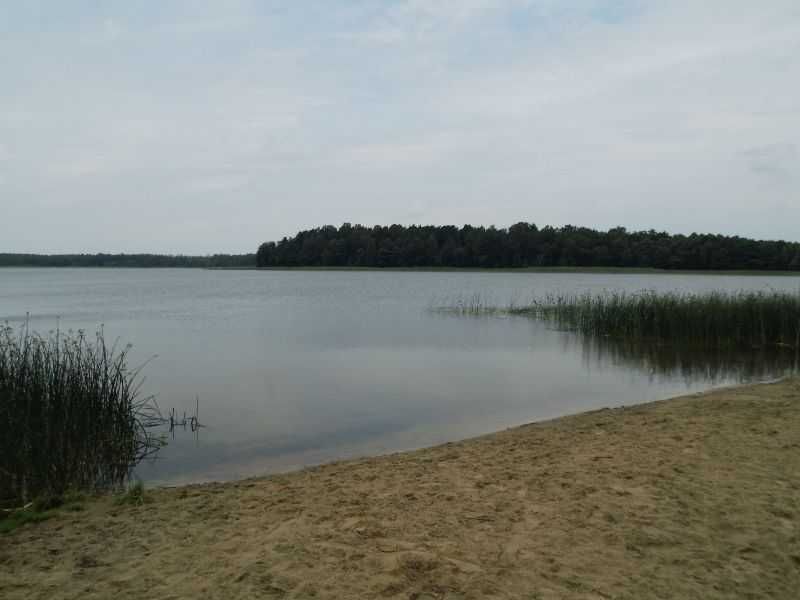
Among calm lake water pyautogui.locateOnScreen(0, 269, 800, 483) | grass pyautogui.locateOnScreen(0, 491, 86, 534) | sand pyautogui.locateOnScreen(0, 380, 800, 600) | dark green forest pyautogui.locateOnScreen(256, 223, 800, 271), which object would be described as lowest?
→ calm lake water pyautogui.locateOnScreen(0, 269, 800, 483)

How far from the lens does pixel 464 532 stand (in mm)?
4281

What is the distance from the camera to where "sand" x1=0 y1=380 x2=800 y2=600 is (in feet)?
11.7

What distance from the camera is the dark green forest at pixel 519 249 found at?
6019 cm

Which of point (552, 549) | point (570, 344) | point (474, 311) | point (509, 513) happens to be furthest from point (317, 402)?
point (474, 311)

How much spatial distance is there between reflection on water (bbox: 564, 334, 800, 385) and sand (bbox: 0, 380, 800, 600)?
7.24 m

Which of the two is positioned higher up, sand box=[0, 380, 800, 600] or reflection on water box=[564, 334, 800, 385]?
sand box=[0, 380, 800, 600]

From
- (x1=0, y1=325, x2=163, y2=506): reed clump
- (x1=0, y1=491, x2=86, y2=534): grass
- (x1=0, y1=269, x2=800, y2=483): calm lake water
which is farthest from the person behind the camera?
(x1=0, y1=269, x2=800, y2=483): calm lake water

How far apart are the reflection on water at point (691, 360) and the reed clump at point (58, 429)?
32.4 ft

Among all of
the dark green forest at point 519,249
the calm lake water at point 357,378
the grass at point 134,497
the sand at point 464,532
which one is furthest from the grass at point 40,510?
the dark green forest at point 519,249

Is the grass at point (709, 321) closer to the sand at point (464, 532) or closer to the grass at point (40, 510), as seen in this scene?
the sand at point (464, 532)

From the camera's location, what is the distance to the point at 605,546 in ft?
13.1

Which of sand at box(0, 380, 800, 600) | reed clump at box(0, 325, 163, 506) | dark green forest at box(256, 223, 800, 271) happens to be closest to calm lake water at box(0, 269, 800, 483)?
reed clump at box(0, 325, 163, 506)

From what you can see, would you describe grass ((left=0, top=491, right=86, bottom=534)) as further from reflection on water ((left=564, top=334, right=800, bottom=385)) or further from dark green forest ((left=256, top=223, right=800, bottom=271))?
dark green forest ((left=256, top=223, right=800, bottom=271))

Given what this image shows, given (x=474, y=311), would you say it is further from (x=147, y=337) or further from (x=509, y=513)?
(x=509, y=513)
